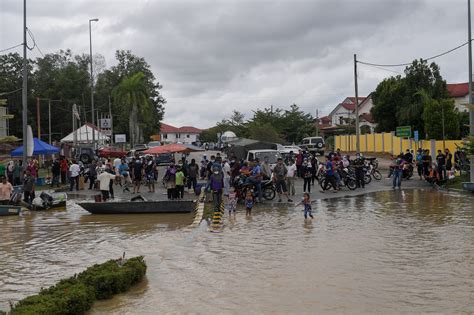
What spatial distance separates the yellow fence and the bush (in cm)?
3155

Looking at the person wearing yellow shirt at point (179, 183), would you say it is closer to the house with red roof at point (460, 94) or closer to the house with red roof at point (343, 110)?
the house with red roof at point (460, 94)

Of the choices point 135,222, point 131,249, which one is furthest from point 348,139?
point 131,249

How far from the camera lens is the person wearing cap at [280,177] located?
22781 millimetres

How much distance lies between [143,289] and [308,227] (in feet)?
24.8

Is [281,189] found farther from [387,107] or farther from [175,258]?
[387,107]

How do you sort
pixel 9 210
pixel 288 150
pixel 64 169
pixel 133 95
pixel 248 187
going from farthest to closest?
pixel 133 95
pixel 288 150
pixel 64 169
pixel 248 187
pixel 9 210

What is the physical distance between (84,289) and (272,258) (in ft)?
15.6

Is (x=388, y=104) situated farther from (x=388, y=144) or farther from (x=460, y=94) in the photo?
(x=460, y=94)

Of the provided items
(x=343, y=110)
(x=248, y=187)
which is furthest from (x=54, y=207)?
(x=343, y=110)

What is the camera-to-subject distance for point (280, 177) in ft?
75.5

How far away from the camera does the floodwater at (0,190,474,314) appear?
9.34 meters

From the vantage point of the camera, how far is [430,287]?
9922 mm

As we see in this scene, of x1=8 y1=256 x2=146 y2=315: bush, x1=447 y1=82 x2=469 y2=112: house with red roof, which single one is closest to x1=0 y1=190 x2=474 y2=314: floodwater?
x1=8 y1=256 x2=146 y2=315: bush

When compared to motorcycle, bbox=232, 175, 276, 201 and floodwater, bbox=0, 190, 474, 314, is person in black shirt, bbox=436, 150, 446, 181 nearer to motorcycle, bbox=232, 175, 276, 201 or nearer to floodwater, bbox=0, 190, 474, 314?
floodwater, bbox=0, 190, 474, 314
